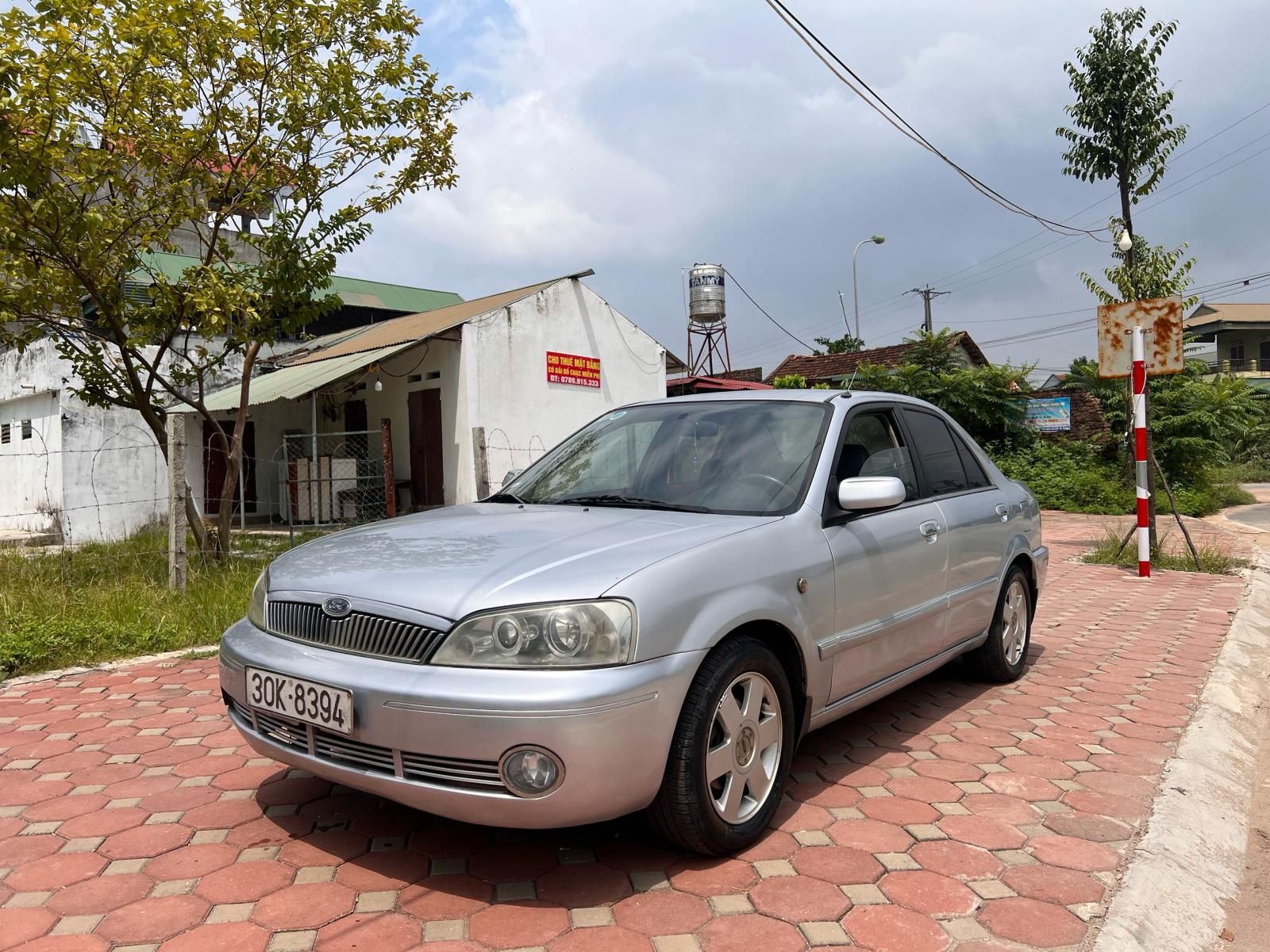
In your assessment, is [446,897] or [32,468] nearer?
[446,897]

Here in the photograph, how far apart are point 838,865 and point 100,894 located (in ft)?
7.21

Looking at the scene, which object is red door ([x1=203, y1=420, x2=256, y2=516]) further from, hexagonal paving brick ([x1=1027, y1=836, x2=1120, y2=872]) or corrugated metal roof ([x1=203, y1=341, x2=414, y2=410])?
hexagonal paving brick ([x1=1027, y1=836, x2=1120, y2=872])

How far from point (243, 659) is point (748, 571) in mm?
1614

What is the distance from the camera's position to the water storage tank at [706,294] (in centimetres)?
2736

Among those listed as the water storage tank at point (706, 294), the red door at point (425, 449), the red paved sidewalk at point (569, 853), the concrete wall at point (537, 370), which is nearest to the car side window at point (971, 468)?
the red paved sidewalk at point (569, 853)

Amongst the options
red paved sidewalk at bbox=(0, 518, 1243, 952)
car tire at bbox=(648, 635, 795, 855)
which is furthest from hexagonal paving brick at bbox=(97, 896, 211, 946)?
car tire at bbox=(648, 635, 795, 855)

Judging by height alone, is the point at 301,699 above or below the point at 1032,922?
above

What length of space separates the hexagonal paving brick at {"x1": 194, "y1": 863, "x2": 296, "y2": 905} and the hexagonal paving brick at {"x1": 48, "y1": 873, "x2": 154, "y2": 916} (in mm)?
171

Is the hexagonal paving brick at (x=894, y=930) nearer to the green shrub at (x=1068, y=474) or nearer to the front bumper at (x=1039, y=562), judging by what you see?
the front bumper at (x=1039, y=562)

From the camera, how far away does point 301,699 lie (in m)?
2.57

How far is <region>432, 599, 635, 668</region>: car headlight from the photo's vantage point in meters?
2.37

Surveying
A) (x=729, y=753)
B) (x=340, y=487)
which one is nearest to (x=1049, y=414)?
(x=340, y=487)

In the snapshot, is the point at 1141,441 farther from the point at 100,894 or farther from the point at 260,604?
the point at 100,894

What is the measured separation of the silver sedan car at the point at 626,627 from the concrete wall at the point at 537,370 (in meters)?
10.2
